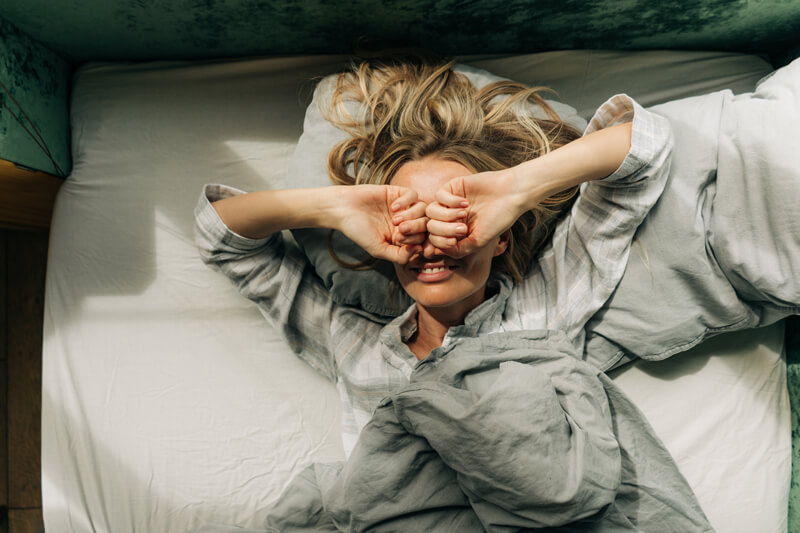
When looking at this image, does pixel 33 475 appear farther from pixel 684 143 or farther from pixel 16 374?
pixel 684 143

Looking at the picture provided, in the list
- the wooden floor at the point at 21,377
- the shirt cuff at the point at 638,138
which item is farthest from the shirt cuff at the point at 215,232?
the wooden floor at the point at 21,377

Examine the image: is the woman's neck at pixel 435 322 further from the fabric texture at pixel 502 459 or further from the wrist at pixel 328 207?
the wrist at pixel 328 207

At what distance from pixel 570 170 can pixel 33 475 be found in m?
1.52

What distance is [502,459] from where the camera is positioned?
2.51 feet

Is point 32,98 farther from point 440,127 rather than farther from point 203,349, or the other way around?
point 440,127

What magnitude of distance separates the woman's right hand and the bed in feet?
0.80

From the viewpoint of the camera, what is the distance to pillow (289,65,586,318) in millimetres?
977

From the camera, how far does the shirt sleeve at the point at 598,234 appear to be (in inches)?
33.9

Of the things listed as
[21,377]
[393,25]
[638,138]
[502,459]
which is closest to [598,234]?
[638,138]

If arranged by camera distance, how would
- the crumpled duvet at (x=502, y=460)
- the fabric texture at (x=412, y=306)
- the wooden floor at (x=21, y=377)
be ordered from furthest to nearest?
the wooden floor at (x=21, y=377) < the fabric texture at (x=412, y=306) < the crumpled duvet at (x=502, y=460)

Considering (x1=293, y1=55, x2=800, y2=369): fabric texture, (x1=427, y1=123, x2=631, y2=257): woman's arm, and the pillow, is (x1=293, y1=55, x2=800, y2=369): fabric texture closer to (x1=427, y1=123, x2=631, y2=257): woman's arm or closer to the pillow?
the pillow

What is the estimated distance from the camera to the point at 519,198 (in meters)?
0.83

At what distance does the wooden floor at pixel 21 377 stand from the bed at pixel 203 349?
37 centimetres

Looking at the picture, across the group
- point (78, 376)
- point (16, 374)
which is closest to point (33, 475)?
point (16, 374)
